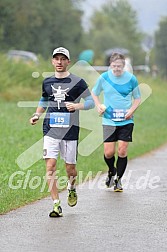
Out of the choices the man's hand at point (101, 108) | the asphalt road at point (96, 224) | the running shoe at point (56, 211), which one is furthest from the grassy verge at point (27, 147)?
the man's hand at point (101, 108)

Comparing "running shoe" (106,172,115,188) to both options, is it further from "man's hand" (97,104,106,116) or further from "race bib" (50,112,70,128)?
"race bib" (50,112,70,128)

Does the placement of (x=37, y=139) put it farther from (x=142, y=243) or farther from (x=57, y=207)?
(x=142, y=243)

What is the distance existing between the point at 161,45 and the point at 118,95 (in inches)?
2680

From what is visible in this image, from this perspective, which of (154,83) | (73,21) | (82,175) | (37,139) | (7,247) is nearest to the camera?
(7,247)

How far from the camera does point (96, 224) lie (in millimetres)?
9258

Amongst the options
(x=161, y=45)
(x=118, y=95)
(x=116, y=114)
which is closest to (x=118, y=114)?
(x=116, y=114)

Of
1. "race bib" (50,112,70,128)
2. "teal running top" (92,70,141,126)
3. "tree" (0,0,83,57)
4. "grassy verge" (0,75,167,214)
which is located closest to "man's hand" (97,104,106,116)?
"teal running top" (92,70,141,126)

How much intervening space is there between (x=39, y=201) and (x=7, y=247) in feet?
10.3

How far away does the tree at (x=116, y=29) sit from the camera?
97.0m

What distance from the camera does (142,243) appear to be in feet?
26.9

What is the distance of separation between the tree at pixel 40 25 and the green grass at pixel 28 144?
58.4 ft

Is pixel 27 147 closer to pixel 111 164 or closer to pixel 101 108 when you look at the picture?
pixel 111 164

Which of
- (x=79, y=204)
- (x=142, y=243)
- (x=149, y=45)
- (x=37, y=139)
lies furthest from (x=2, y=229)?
(x=149, y=45)

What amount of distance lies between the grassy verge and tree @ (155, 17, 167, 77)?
1829 inches
